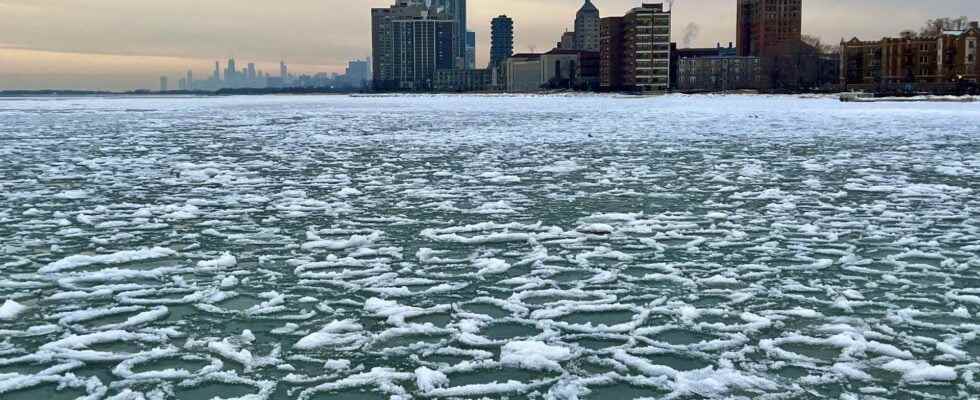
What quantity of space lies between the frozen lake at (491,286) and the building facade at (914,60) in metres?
123

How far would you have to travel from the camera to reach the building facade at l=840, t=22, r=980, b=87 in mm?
129125

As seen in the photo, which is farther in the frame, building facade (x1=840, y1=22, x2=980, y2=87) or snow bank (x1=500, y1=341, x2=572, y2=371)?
building facade (x1=840, y1=22, x2=980, y2=87)

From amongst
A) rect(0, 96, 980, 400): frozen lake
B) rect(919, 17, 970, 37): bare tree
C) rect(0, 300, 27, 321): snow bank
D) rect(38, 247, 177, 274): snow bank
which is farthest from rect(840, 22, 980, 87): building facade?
rect(0, 300, 27, 321): snow bank

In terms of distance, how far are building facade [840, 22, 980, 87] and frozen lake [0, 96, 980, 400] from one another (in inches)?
4833

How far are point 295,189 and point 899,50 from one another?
14537cm

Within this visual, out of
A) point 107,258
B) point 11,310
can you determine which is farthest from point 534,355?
point 107,258

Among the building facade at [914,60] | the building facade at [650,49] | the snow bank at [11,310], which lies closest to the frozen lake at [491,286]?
the snow bank at [11,310]

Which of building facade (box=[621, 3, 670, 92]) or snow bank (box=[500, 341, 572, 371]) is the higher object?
building facade (box=[621, 3, 670, 92])

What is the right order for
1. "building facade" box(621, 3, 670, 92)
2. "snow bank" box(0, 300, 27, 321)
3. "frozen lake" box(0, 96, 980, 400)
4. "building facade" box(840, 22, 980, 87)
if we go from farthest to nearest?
"building facade" box(621, 3, 670, 92), "building facade" box(840, 22, 980, 87), "snow bank" box(0, 300, 27, 321), "frozen lake" box(0, 96, 980, 400)

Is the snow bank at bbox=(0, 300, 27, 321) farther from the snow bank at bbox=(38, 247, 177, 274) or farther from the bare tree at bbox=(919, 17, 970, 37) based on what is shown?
the bare tree at bbox=(919, 17, 970, 37)

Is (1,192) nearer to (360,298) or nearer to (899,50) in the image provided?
(360,298)

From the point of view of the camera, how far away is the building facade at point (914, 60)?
129125 mm

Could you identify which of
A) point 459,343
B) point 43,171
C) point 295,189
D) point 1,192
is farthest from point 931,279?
point 43,171

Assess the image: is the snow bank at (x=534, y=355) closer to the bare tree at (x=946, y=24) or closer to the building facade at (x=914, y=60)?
the building facade at (x=914, y=60)
